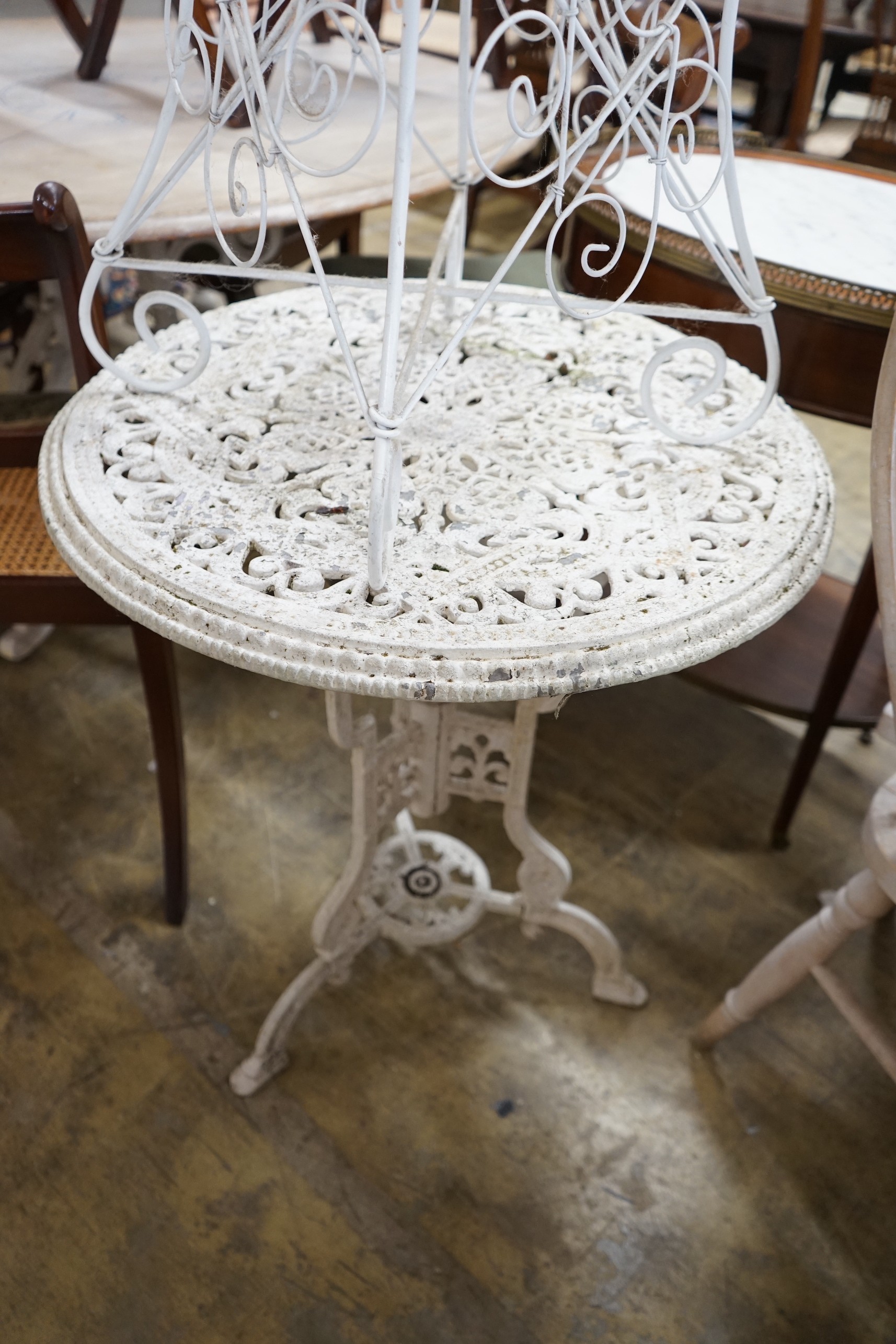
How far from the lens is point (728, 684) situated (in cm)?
154

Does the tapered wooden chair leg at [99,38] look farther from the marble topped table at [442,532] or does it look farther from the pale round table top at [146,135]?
the marble topped table at [442,532]

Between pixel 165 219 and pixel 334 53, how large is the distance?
43.4 inches

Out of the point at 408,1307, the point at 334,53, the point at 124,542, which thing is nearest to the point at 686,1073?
the point at 408,1307

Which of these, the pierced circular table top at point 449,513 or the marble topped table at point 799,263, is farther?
the marble topped table at point 799,263

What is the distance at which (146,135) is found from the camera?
1.47m

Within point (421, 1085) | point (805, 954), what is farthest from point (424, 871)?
point (805, 954)

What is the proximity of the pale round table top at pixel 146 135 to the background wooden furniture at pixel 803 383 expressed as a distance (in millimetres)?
223

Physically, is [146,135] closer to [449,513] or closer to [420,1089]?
[449,513]

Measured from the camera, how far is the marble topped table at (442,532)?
28.7 inches

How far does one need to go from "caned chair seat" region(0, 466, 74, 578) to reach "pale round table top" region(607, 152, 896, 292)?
0.82m

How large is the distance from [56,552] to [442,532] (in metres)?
0.56

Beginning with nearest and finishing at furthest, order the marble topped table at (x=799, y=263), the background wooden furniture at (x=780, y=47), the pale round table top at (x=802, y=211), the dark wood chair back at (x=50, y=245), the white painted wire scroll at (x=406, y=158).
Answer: the white painted wire scroll at (x=406, y=158) → the dark wood chair back at (x=50, y=245) → the marble topped table at (x=799, y=263) → the pale round table top at (x=802, y=211) → the background wooden furniture at (x=780, y=47)

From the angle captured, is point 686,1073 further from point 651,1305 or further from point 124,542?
point 124,542

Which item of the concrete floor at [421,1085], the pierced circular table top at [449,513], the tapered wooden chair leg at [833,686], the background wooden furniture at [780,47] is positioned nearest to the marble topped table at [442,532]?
the pierced circular table top at [449,513]
